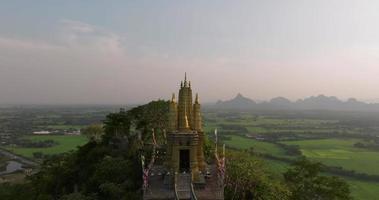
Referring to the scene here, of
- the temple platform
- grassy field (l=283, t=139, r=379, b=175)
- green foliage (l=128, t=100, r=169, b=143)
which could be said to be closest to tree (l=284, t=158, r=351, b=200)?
the temple platform

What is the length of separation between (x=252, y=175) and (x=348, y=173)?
48.6 m

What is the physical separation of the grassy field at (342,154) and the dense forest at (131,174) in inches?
1689

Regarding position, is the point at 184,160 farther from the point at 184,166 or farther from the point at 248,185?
the point at 248,185

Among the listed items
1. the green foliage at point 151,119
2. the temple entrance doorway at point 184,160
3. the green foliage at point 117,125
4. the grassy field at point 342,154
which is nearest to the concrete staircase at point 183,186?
the temple entrance doorway at point 184,160

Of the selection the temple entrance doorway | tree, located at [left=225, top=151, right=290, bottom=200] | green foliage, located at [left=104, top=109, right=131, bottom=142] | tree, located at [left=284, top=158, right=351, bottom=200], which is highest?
green foliage, located at [left=104, top=109, right=131, bottom=142]

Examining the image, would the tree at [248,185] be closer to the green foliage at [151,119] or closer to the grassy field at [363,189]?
the green foliage at [151,119]

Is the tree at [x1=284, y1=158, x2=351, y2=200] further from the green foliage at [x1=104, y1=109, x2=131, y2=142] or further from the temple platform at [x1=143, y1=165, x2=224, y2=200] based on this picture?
the green foliage at [x1=104, y1=109, x2=131, y2=142]

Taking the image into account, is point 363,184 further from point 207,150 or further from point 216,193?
point 216,193

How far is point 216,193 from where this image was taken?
24219 millimetres

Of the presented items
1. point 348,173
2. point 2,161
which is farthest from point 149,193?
point 2,161

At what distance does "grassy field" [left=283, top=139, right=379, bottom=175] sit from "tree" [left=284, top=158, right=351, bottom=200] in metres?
42.3

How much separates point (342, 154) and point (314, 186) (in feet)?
203

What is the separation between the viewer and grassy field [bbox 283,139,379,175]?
7756 cm

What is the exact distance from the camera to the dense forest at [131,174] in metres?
28.5
